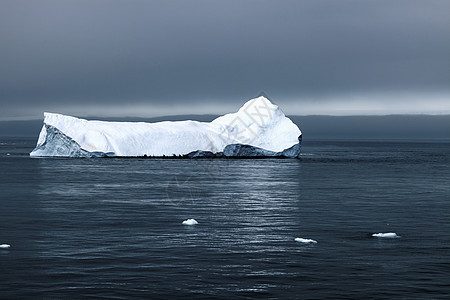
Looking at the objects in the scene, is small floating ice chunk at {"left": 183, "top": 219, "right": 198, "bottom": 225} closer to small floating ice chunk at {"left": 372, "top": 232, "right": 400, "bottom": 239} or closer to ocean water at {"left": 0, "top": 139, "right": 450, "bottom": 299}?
ocean water at {"left": 0, "top": 139, "right": 450, "bottom": 299}

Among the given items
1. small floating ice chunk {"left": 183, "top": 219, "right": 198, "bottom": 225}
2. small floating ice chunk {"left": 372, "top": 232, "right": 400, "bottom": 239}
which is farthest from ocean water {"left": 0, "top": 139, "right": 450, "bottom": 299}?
small floating ice chunk {"left": 183, "top": 219, "right": 198, "bottom": 225}

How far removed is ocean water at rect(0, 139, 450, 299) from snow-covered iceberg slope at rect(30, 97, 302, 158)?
27.9 m

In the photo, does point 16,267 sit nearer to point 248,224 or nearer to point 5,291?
point 5,291

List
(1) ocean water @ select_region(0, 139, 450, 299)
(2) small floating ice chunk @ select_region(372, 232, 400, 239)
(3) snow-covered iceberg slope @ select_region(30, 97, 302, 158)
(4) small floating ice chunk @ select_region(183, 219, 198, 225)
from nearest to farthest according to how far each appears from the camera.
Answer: (1) ocean water @ select_region(0, 139, 450, 299) → (2) small floating ice chunk @ select_region(372, 232, 400, 239) → (4) small floating ice chunk @ select_region(183, 219, 198, 225) → (3) snow-covered iceberg slope @ select_region(30, 97, 302, 158)

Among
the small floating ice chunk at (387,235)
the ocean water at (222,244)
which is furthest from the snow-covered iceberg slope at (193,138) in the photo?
the small floating ice chunk at (387,235)

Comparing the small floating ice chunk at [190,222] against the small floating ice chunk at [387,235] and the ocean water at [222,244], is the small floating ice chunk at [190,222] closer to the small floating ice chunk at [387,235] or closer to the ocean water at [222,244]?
the ocean water at [222,244]

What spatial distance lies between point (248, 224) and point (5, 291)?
10.8 m

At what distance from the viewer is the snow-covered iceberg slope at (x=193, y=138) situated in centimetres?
6369

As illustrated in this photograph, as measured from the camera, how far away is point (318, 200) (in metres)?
31.0

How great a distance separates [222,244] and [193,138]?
49.2 meters

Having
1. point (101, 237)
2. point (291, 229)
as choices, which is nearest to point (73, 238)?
point (101, 237)

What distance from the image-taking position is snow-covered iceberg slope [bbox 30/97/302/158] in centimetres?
6369

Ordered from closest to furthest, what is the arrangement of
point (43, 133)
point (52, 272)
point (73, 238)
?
point (52, 272)
point (73, 238)
point (43, 133)

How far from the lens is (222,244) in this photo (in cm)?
1770
